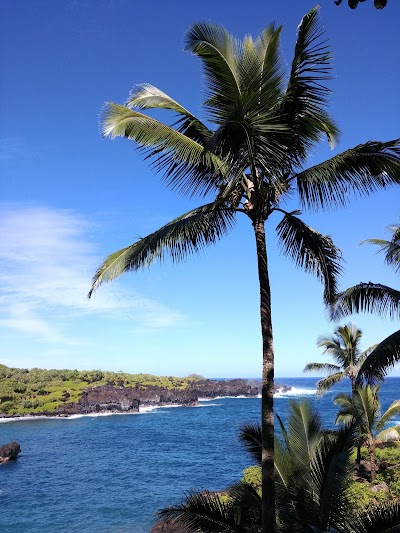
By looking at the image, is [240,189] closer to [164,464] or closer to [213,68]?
[213,68]

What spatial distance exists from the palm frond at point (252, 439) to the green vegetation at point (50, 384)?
90.9 meters

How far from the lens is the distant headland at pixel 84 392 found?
94.0 m

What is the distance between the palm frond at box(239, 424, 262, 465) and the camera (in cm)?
896

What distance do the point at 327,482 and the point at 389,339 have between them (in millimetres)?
3835

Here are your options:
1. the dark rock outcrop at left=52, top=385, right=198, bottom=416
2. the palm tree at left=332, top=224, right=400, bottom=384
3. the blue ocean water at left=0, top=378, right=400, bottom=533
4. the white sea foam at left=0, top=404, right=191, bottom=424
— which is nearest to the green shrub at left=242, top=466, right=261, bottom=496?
the blue ocean water at left=0, top=378, right=400, bottom=533

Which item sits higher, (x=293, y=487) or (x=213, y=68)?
(x=213, y=68)

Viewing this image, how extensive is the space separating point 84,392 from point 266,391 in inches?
4155

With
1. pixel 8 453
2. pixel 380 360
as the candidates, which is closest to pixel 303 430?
pixel 380 360

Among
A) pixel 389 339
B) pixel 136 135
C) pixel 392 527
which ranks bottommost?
pixel 392 527

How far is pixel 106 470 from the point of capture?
45.5 metres

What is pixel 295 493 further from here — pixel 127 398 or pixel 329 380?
pixel 127 398

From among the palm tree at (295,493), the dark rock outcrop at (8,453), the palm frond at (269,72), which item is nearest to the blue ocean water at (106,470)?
the dark rock outcrop at (8,453)

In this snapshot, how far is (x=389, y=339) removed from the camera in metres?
10.4

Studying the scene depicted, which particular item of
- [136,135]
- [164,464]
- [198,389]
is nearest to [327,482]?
[136,135]
